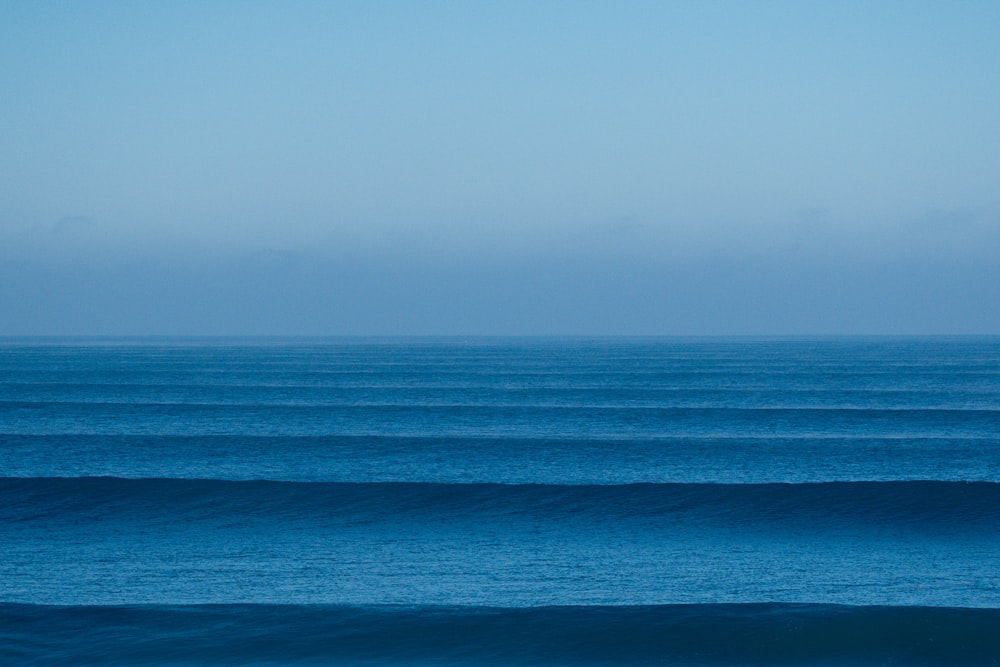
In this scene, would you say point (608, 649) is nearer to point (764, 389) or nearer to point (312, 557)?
point (312, 557)

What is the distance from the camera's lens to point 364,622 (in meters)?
10.5

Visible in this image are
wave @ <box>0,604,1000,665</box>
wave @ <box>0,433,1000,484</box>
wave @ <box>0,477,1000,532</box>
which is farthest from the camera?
wave @ <box>0,433,1000,484</box>

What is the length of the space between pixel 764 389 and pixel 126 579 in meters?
47.0

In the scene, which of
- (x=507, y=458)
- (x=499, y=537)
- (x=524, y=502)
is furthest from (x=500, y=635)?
(x=507, y=458)

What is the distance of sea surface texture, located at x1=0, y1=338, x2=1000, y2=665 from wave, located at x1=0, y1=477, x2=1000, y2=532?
0.31 feet

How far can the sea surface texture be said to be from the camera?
10.1 meters

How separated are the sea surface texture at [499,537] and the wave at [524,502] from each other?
3.7 inches

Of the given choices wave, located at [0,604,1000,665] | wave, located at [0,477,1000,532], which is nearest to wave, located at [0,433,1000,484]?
wave, located at [0,477,1000,532]

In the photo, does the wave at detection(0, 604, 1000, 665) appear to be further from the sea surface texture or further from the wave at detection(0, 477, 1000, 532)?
the wave at detection(0, 477, 1000, 532)

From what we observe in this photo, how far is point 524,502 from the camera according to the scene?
65.1 feet

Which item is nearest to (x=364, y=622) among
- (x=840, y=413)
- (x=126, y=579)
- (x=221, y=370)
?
(x=126, y=579)

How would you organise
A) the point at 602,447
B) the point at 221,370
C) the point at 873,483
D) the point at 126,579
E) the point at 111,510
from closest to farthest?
the point at 126,579 → the point at 111,510 → the point at 873,483 → the point at 602,447 → the point at 221,370

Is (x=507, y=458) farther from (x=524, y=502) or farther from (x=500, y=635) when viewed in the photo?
(x=500, y=635)

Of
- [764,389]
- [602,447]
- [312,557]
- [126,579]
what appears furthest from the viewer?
[764,389]
